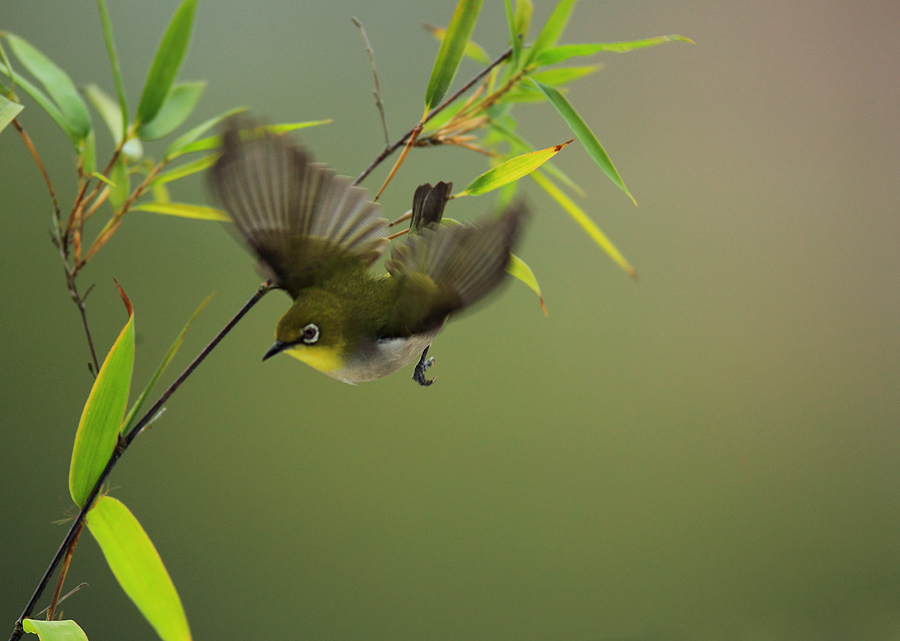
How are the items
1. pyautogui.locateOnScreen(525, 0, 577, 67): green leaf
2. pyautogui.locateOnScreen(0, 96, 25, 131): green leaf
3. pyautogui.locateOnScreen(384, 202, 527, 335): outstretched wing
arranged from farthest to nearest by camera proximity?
1. pyautogui.locateOnScreen(525, 0, 577, 67): green leaf
2. pyautogui.locateOnScreen(0, 96, 25, 131): green leaf
3. pyautogui.locateOnScreen(384, 202, 527, 335): outstretched wing

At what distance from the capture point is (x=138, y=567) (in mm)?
385

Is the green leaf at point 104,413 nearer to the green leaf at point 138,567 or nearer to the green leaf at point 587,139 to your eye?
the green leaf at point 138,567

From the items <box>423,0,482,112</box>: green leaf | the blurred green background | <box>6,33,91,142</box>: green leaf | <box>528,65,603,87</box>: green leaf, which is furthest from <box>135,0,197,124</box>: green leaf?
the blurred green background

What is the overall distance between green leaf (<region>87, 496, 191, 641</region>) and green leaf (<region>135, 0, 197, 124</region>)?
0.31m

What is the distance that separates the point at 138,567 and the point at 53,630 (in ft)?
0.19

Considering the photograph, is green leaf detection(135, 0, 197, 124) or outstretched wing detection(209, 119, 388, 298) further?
green leaf detection(135, 0, 197, 124)

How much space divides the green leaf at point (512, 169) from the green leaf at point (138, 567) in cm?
29

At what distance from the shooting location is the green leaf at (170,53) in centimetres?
48

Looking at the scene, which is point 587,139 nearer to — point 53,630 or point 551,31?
point 551,31

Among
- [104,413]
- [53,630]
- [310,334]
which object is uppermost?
[310,334]

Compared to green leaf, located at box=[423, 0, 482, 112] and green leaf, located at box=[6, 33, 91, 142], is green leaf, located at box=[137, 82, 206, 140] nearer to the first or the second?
green leaf, located at box=[6, 33, 91, 142]

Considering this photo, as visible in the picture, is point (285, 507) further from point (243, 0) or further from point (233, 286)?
point (243, 0)

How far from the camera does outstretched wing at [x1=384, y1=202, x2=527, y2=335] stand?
28 cm

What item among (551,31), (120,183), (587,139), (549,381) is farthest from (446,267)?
(549,381)
